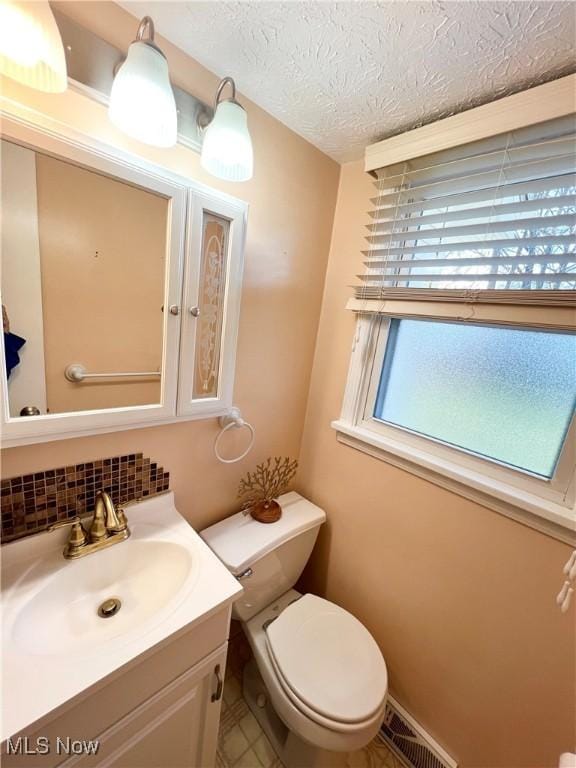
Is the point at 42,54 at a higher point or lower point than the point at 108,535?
higher

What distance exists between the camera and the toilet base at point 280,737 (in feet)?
3.34

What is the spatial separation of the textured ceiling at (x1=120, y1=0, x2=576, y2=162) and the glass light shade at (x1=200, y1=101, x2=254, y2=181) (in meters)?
0.16

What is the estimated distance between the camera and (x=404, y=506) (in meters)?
1.11

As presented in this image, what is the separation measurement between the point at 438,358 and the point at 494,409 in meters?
0.25

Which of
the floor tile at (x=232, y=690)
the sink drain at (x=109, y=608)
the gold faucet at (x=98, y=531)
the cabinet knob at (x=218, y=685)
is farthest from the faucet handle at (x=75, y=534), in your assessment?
the floor tile at (x=232, y=690)

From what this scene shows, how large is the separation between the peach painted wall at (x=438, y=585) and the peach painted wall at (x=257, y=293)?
0.11 metres

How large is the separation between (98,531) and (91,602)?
17cm

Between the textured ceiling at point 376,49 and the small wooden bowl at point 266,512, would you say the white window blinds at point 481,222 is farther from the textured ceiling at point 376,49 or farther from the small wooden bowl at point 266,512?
the small wooden bowl at point 266,512

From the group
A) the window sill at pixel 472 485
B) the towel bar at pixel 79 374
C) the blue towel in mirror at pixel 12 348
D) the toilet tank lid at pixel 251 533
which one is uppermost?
the blue towel in mirror at pixel 12 348

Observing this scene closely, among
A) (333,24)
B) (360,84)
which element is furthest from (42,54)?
(360,84)

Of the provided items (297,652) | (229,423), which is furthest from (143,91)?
(297,652)

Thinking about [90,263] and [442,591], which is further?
[442,591]

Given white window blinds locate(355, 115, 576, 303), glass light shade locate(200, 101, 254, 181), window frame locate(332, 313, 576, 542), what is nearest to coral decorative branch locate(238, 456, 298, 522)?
window frame locate(332, 313, 576, 542)

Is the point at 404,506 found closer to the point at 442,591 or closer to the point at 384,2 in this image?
the point at 442,591
